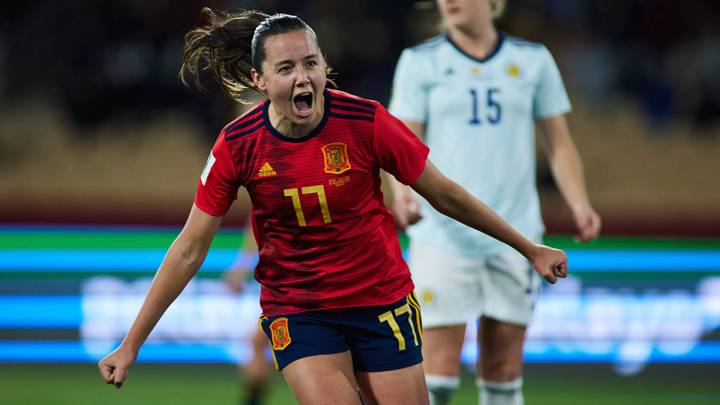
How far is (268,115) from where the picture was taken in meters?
3.35

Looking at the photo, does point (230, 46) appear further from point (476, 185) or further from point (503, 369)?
point (503, 369)

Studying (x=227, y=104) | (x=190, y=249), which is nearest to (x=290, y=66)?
(x=190, y=249)

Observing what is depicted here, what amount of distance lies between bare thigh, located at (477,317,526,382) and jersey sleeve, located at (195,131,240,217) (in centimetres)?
148

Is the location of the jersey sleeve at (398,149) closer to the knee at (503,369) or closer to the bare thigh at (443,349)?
the bare thigh at (443,349)

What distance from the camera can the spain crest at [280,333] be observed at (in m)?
3.36

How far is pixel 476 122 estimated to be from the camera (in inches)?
169

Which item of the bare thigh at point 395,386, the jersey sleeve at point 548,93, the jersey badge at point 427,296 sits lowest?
the jersey badge at point 427,296

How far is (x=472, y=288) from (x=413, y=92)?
83 centimetres

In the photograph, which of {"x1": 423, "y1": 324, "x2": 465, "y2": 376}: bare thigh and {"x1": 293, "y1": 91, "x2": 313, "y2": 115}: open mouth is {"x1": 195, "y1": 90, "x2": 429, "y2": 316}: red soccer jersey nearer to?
{"x1": 293, "y1": 91, "x2": 313, "y2": 115}: open mouth

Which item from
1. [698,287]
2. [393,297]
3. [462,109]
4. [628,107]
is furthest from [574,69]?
[393,297]

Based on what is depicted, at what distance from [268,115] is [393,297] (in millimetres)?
710

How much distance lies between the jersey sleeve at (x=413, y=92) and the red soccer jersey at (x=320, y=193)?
37.2 inches

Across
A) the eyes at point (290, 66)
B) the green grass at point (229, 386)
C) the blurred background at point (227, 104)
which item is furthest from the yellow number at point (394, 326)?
the blurred background at point (227, 104)

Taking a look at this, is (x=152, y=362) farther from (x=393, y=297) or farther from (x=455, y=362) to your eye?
(x=393, y=297)
